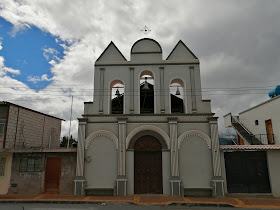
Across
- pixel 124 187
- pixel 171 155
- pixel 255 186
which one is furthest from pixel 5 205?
pixel 255 186

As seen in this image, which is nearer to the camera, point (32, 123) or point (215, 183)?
point (215, 183)

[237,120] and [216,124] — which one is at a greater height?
[237,120]

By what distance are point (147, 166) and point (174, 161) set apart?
5.35ft

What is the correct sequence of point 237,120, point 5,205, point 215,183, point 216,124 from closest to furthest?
1. point 5,205
2. point 215,183
3. point 216,124
4. point 237,120

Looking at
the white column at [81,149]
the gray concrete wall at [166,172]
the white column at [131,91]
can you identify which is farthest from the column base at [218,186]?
the white column at [81,149]

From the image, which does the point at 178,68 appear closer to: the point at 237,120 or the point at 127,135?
the point at 127,135

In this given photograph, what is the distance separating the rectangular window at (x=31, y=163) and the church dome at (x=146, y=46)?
9.18 metres

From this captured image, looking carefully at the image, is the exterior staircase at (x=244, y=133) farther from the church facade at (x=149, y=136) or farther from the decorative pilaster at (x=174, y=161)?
the decorative pilaster at (x=174, y=161)

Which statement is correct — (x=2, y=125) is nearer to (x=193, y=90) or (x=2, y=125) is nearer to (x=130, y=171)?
(x=130, y=171)

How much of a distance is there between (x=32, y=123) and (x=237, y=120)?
717 inches

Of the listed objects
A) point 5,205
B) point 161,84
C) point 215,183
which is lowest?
point 5,205

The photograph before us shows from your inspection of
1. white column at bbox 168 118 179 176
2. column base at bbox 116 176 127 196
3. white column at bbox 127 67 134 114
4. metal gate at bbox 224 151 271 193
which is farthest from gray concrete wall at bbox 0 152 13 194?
metal gate at bbox 224 151 271 193

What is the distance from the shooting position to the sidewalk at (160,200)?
10180mm

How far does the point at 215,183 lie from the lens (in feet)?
37.9
